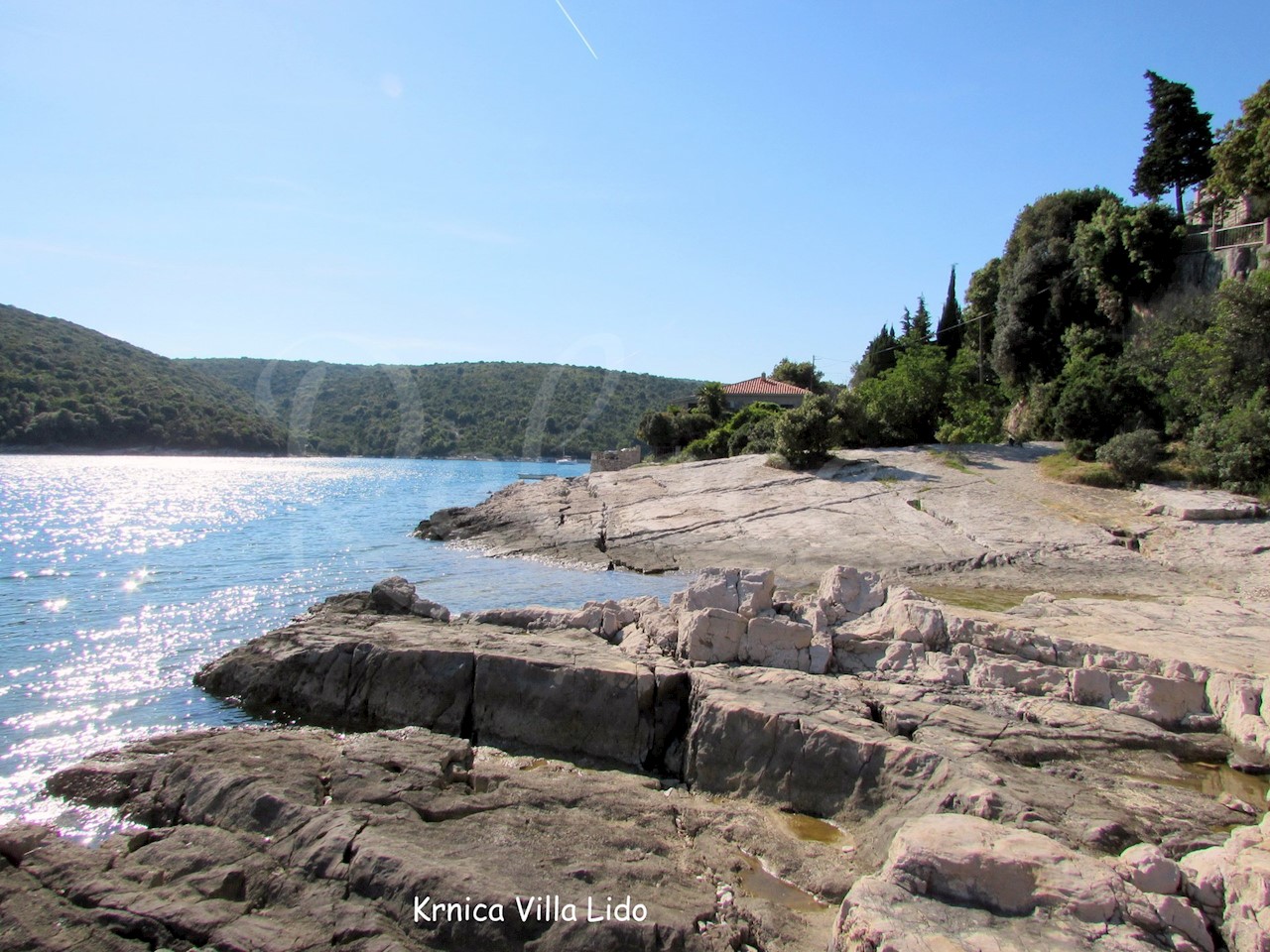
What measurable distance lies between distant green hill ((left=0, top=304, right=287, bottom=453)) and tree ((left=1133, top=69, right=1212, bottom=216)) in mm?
79868

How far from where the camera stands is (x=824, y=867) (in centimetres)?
592

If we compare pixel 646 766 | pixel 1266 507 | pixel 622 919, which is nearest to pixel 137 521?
pixel 646 766

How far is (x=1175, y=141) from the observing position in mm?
32094

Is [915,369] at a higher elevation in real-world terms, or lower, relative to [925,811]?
higher

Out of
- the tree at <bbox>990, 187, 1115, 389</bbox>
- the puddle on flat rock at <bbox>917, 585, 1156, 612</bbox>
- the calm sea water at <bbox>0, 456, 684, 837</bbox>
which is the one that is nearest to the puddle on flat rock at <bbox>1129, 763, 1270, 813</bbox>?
the puddle on flat rock at <bbox>917, 585, 1156, 612</bbox>

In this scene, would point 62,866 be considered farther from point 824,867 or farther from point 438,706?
point 824,867

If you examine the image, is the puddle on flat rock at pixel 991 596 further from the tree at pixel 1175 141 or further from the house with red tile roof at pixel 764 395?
the house with red tile roof at pixel 764 395

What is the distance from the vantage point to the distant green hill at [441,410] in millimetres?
76875

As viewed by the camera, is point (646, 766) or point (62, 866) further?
point (646, 766)

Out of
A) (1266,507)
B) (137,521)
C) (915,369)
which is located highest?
(915,369)

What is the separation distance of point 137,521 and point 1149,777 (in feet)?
134

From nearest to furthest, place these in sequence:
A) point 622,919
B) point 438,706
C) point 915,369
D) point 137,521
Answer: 1. point 622,919
2. point 438,706
3. point 915,369
4. point 137,521

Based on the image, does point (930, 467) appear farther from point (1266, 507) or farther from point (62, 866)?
point (62, 866)

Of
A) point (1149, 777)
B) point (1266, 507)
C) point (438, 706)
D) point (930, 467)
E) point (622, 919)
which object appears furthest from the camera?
point (930, 467)
